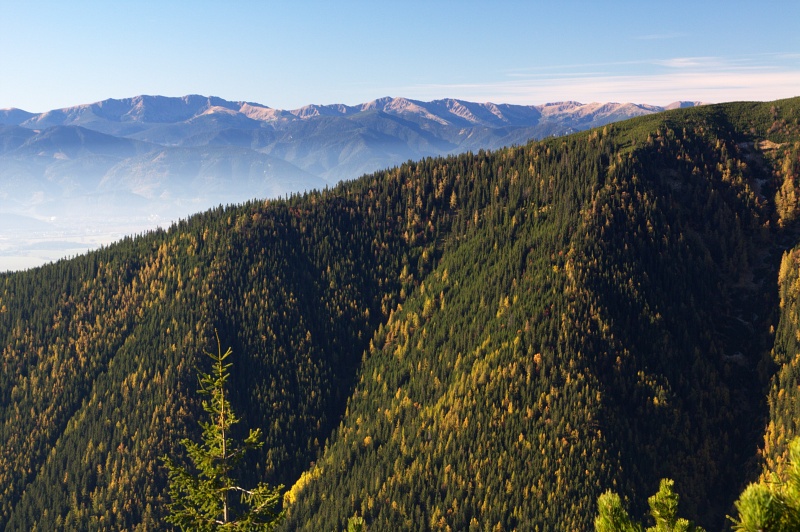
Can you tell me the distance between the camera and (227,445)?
5078 centimetres

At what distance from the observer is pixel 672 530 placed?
31.4 meters

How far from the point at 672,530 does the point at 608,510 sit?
3241mm

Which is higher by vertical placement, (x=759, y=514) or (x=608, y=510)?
(x=759, y=514)

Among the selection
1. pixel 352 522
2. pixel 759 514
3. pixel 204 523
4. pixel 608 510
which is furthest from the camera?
pixel 204 523

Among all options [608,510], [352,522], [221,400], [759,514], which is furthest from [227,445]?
[759,514]

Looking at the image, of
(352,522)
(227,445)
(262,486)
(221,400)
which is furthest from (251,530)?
(352,522)

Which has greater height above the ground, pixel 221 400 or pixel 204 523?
pixel 221 400

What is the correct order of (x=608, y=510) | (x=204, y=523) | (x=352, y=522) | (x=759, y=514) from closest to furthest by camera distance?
1. (x=759, y=514)
2. (x=608, y=510)
3. (x=352, y=522)
4. (x=204, y=523)

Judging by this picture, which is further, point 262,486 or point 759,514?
point 262,486

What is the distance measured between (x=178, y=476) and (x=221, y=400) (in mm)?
6624

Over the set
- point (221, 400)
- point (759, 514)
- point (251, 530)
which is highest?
point (759, 514)

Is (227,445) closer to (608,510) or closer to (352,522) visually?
(352,522)

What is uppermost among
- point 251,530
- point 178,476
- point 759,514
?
point 759,514

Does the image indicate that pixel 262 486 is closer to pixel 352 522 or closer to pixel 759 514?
pixel 352 522
